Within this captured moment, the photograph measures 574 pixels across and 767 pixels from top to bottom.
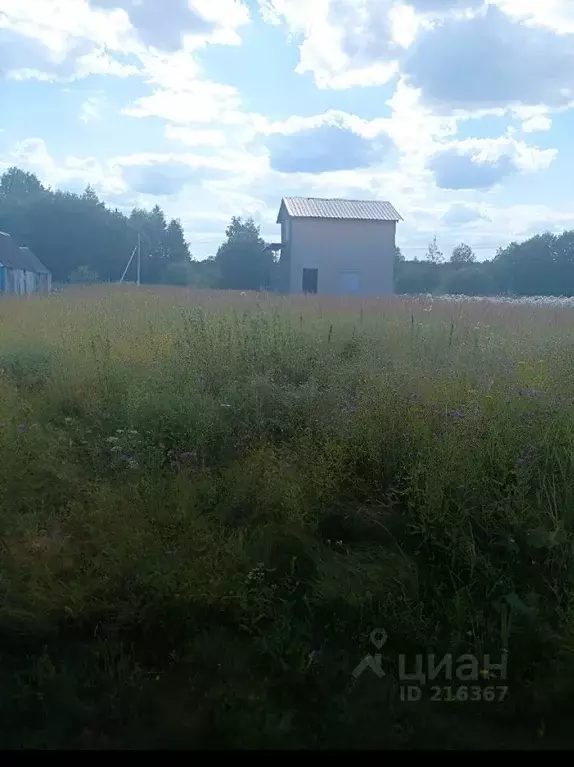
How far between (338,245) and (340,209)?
52.6 inches

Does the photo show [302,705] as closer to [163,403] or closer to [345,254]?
[163,403]

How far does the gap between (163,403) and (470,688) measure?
3.15 m

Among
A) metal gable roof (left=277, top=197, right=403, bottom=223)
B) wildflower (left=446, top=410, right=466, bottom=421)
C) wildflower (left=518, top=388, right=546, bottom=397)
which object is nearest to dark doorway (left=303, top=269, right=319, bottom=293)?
metal gable roof (left=277, top=197, right=403, bottom=223)

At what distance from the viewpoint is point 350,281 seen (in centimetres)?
2417

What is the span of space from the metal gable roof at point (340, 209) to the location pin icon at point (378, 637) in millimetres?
21429

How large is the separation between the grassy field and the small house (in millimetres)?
27533

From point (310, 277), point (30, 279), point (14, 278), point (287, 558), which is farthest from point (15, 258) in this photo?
point (287, 558)

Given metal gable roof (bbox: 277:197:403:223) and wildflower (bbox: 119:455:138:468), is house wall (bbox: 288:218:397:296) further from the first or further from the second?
wildflower (bbox: 119:455:138:468)

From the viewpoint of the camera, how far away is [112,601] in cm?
309

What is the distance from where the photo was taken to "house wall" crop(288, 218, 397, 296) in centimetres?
2386

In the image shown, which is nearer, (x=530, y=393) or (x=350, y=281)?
(x=530, y=393)

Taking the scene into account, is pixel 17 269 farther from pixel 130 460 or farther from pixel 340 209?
pixel 130 460

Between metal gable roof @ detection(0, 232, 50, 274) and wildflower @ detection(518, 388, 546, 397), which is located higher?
metal gable roof @ detection(0, 232, 50, 274)

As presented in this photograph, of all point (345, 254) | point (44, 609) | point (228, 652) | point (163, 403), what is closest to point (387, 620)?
point (228, 652)
